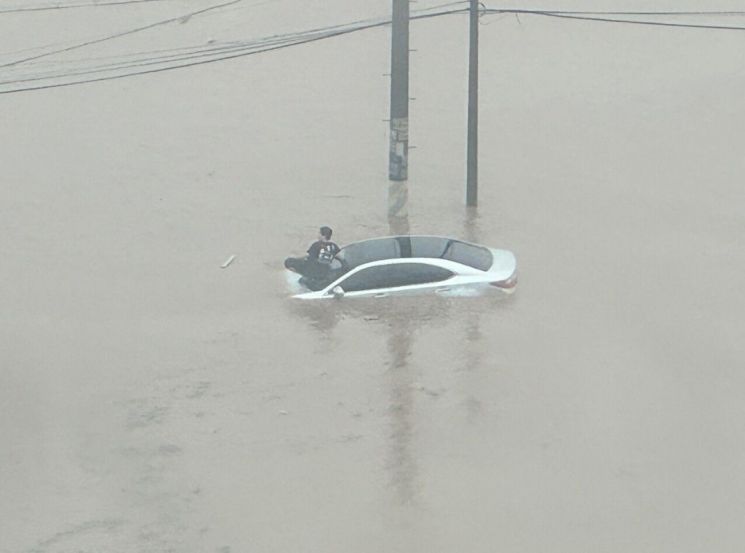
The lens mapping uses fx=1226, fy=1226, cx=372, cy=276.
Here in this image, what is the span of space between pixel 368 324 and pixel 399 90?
484 centimetres

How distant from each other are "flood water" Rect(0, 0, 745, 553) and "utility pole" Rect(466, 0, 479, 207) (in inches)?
18.5

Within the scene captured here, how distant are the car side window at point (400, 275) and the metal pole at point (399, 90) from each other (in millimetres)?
3909

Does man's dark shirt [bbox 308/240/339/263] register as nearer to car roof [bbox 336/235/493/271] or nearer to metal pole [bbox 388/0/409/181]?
car roof [bbox 336/235/493/271]

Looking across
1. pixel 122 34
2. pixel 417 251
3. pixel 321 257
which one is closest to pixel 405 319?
pixel 417 251

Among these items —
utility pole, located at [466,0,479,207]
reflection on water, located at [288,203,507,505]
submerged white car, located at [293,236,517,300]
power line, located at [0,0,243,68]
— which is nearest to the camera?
reflection on water, located at [288,203,507,505]

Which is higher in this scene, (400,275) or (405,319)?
(400,275)

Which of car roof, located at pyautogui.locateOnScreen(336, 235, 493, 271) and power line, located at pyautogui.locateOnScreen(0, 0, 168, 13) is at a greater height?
power line, located at pyautogui.locateOnScreen(0, 0, 168, 13)

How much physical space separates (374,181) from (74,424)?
9.28m

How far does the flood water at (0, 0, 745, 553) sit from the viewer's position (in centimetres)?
1121

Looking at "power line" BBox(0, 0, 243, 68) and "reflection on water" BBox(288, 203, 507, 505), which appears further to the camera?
"power line" BBox(0, 0, 243, 68)

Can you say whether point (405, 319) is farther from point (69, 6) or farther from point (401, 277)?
point (69, 6)

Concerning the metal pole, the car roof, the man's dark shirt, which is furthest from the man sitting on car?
the metal pole

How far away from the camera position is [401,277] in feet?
50.6

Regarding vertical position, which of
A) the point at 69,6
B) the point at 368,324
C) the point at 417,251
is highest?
the point at 69,6
